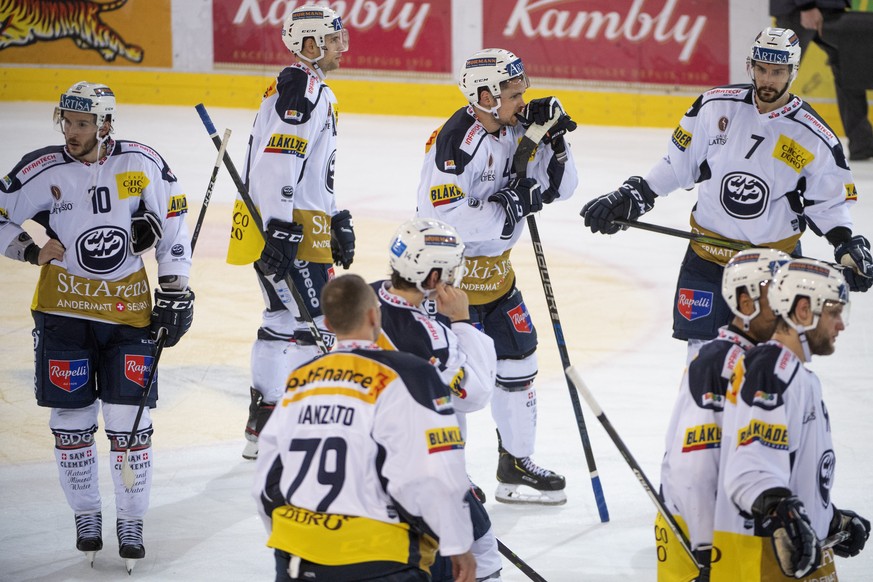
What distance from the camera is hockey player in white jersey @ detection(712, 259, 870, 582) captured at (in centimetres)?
316

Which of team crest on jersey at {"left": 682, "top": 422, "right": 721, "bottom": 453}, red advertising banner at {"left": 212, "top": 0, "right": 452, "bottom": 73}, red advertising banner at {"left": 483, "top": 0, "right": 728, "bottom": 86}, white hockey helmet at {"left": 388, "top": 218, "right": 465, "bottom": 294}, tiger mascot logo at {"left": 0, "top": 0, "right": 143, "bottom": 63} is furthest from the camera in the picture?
tiger mascot logo at {"left": 0, "top": 0, "right": 143, "bottom": 63}

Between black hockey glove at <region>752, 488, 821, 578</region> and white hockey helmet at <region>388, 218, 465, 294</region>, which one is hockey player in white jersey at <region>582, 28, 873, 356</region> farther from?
black hockey glove at <region>752, 488, 821, 578</region>

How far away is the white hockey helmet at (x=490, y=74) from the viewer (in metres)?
5.17

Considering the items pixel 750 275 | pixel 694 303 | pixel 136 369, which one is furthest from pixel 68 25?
pixel 750 275

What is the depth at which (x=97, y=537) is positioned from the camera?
477 cm

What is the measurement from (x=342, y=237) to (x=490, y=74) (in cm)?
118

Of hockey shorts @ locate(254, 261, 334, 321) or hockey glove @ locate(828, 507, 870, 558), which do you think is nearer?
hockey glove @ locate(828, 507, 870, 558)

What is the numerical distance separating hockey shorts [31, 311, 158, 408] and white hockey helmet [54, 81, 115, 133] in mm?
707

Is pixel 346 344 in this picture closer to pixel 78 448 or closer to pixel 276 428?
pixel 276 428

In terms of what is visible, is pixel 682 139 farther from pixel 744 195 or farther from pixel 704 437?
pixel 704 437

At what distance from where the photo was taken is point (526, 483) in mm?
5348

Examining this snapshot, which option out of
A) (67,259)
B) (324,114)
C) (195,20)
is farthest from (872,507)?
(195,20)

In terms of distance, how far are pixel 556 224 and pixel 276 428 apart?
672cm

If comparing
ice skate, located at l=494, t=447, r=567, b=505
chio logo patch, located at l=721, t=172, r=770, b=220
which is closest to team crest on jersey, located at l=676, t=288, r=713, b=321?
chio logo patch, located at l=721, t=172, r=770, b=220
